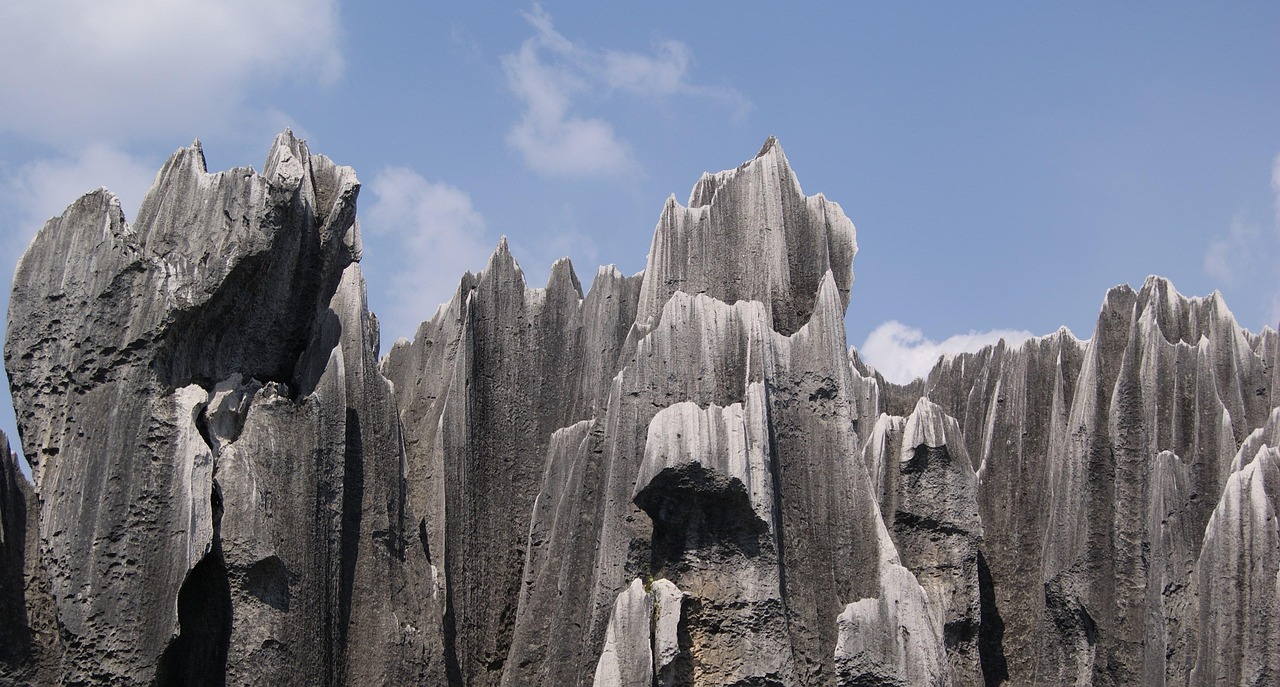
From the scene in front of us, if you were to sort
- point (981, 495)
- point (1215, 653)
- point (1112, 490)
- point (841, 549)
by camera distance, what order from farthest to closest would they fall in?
point (981, 495)
point (1112, 490)
point (1215, 653)
point (841, 549)

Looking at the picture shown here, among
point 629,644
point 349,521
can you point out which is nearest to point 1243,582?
point 629,644

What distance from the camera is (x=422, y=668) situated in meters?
16.9

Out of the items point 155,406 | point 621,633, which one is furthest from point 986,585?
point 155,406

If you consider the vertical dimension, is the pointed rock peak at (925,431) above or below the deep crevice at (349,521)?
above

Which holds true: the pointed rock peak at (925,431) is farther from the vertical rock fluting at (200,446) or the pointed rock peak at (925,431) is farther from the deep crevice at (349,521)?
the deep crevice at (349,521)

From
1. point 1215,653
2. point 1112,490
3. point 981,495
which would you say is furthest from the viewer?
point 981,495

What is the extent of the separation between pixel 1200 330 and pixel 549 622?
11.1m

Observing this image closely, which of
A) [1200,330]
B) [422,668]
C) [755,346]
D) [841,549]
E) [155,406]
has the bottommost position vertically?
[422,668]

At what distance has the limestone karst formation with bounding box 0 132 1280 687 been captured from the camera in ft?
50.8

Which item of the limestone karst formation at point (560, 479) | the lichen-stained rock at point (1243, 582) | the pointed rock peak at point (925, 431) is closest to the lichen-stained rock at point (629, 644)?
the limestone karst formation at point (560, 479)

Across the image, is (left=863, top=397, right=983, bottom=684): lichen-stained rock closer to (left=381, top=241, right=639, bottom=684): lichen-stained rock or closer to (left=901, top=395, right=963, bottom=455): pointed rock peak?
(left=901, top=395, right=963, bottom=455): pointed rock peak

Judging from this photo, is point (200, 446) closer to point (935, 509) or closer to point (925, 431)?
point (925, 431)

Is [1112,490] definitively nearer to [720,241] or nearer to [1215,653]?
[1215,653]

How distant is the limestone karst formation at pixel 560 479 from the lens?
50.8ft
